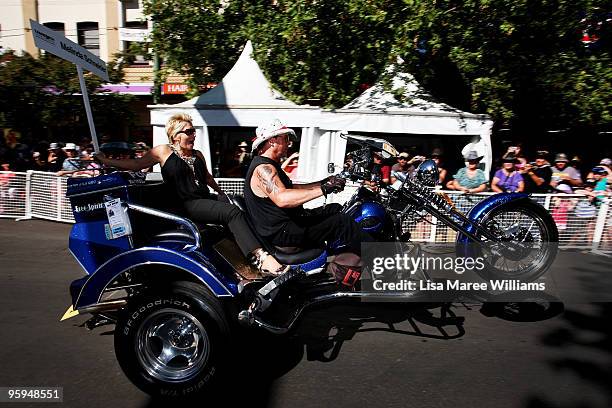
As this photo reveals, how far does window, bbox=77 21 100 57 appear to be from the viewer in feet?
57.6

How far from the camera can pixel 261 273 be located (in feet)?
10.8

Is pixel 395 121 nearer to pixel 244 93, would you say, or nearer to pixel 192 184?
pixel 244 93

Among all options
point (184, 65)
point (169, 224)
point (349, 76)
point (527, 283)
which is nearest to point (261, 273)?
point (169, 224)

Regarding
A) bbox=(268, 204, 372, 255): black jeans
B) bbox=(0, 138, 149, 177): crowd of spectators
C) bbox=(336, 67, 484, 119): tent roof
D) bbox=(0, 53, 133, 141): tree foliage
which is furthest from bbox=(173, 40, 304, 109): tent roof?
bbox=(268, 204, 372, 255): black jeans

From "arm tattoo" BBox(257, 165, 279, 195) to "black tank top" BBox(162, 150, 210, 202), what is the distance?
0.82 m

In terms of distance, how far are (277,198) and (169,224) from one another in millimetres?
937

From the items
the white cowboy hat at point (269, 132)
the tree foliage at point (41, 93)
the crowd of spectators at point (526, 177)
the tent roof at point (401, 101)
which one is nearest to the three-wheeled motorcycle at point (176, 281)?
the white cowboy hat at point (269, 132)

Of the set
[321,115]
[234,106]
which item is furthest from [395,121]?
[234,106]

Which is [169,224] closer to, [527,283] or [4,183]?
[527,283]

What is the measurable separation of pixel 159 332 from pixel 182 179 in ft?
4.37

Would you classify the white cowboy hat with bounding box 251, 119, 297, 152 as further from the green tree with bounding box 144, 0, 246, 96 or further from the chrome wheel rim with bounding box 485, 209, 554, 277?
the green tree with bounding box 144, 0, 246, 96

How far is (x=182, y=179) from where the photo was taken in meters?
3.79

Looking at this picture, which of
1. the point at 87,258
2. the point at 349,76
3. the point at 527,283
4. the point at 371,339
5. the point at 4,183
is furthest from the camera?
the point at 349,76

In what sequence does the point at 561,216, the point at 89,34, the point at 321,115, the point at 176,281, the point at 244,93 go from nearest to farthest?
the point at 176,281 → the point at 561,216 → the point at 321,115 → the point at 244,93 → the point at 89,34
